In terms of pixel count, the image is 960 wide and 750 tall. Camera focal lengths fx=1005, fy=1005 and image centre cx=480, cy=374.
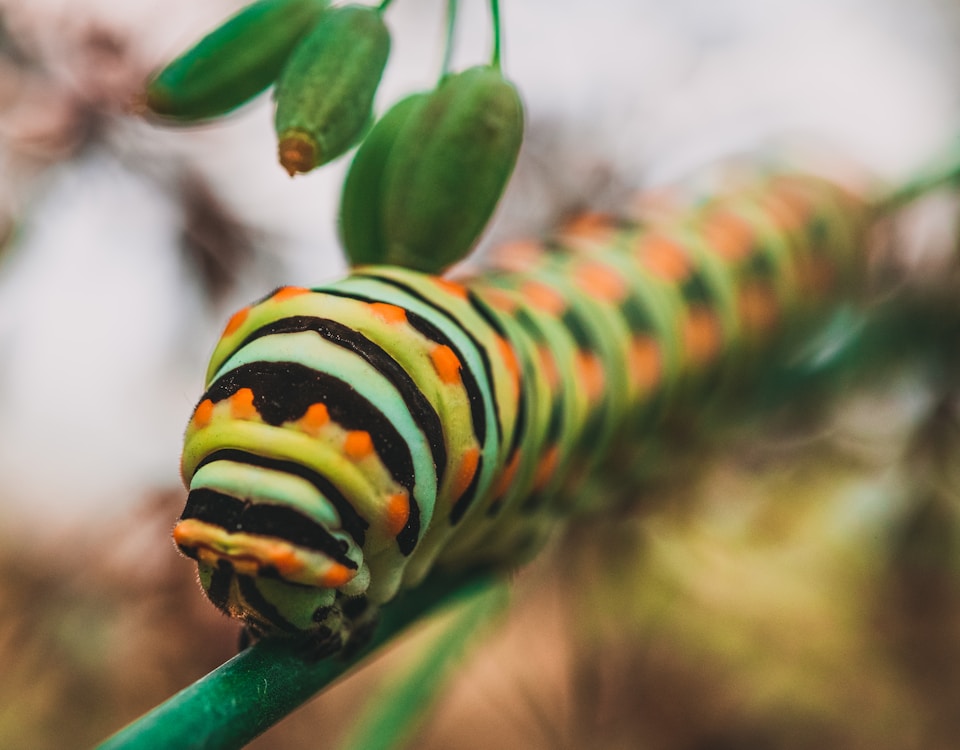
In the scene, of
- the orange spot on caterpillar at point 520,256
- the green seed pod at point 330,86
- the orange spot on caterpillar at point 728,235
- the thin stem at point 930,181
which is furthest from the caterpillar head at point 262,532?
the thin stem at point 930,181

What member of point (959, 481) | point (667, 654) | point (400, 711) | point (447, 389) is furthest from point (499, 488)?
point (667, 654)

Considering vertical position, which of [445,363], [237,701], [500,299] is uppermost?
[500,299]

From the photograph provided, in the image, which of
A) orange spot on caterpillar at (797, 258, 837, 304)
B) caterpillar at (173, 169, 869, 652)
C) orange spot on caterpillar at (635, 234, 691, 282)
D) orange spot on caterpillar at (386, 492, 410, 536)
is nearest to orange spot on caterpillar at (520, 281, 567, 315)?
caterpillar at (173, 169, 869, 652)

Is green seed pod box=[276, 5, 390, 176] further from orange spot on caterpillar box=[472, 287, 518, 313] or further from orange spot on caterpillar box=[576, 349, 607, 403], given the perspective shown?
orange spot on caterpillar box=[576, 349, 607, 403]

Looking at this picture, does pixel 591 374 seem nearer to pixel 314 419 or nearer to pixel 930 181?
pixel 314 419

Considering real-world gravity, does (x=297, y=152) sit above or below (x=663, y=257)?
below

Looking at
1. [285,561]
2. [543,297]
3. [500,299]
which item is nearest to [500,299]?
[500,299]
